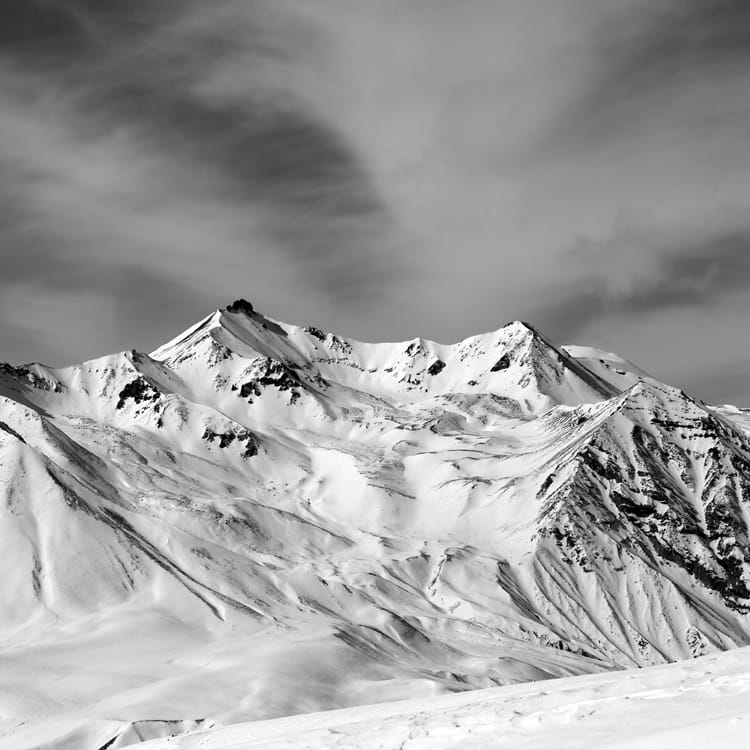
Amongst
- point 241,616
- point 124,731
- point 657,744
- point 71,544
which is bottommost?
point 657,744

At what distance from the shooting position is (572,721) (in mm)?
21188

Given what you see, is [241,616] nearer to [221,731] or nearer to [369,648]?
[369,648]

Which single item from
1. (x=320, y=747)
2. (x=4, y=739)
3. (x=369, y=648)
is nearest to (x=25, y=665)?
(x=4, y=739)

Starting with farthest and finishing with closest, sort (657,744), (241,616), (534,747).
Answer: (241,616) → (534,747) → (657,744)

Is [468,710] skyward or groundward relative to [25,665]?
groundward

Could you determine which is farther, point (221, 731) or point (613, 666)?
point (613, 666)

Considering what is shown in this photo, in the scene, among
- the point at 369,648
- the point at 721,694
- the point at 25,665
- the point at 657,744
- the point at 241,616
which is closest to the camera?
the point at 657,744

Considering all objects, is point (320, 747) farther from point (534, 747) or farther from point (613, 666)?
point (613, 666)

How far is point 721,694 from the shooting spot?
69.7 feet

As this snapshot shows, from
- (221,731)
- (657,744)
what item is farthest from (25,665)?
(657,744)

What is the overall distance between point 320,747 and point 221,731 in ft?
25.0

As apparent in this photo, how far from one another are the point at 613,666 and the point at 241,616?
78262 millimetres

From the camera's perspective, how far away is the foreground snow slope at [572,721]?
18.3 meters

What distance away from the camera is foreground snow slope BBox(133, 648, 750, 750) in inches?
722
